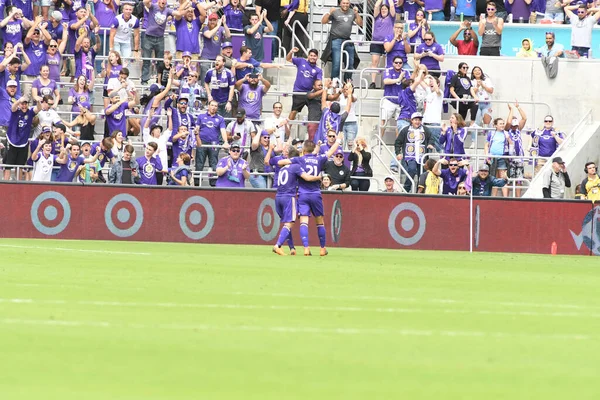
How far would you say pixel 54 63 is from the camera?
91.1 feet

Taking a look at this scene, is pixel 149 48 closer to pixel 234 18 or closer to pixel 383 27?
pixel 234 18

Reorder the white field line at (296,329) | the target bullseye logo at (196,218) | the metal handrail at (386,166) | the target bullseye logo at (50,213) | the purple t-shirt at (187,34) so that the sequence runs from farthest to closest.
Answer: the purple t-shirt at (187,34) < the metal handrail at (386,166) < the target bullseye logo at (196,218) < the target bullseye logo at (50,213) < the white field line at (296,329)

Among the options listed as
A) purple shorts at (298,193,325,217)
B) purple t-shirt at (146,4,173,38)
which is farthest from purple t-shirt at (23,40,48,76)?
purple shorts at (298,193,325,217)

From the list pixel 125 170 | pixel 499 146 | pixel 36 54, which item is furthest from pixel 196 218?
pixel 499 146

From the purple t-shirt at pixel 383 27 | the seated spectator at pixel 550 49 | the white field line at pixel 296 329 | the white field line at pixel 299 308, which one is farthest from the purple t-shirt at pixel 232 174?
the white field line at pixel 296 329

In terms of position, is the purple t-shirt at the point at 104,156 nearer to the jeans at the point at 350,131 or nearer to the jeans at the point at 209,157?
the jeans at the point at 209,157

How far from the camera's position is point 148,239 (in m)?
25.4

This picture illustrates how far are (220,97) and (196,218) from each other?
351 centimetres

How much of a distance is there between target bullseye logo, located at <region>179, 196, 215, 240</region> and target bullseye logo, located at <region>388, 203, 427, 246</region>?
3.66 m

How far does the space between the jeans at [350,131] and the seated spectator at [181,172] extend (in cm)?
371

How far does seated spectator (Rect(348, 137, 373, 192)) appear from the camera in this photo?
26.6 meters

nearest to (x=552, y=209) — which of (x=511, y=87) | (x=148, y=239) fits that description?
(x=511, y=87)

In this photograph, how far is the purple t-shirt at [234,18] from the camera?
97.8 feet

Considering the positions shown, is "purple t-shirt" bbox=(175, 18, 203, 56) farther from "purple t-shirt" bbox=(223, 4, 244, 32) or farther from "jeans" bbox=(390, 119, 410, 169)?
"jeans" bbox=(390, 119, 410, 169)
